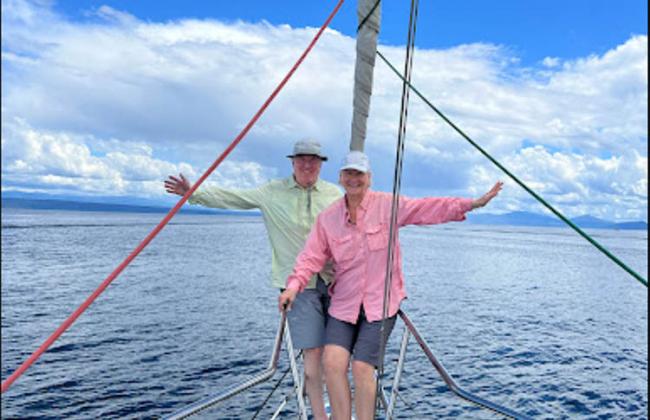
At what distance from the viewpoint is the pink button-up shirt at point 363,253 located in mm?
3494

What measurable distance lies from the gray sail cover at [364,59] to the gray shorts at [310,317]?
128cm

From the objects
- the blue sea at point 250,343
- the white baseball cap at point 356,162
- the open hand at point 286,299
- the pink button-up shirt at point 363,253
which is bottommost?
the blue sea at point 250,343

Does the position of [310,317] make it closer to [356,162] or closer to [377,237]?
[377,237]

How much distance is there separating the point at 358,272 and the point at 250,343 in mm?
12608

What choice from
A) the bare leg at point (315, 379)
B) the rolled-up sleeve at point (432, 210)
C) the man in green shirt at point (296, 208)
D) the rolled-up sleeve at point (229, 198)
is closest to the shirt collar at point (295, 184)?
the man in green shirt at point (296, 208)

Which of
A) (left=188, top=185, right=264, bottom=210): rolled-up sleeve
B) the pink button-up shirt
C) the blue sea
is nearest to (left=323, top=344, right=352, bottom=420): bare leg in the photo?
the pink button-up shirt

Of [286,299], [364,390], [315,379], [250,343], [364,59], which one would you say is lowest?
[250,343]

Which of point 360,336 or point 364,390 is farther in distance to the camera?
point 360,336

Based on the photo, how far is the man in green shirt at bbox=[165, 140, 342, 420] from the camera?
12.9 feet

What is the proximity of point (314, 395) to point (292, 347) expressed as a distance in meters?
0.44

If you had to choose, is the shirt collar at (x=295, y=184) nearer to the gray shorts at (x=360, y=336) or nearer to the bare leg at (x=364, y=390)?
the gray shorts at (x=360, y=336)

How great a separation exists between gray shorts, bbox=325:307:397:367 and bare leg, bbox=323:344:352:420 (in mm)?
54

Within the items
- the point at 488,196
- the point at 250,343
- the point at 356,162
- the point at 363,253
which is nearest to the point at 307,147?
the point at 356,162

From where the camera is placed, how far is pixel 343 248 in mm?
3561
